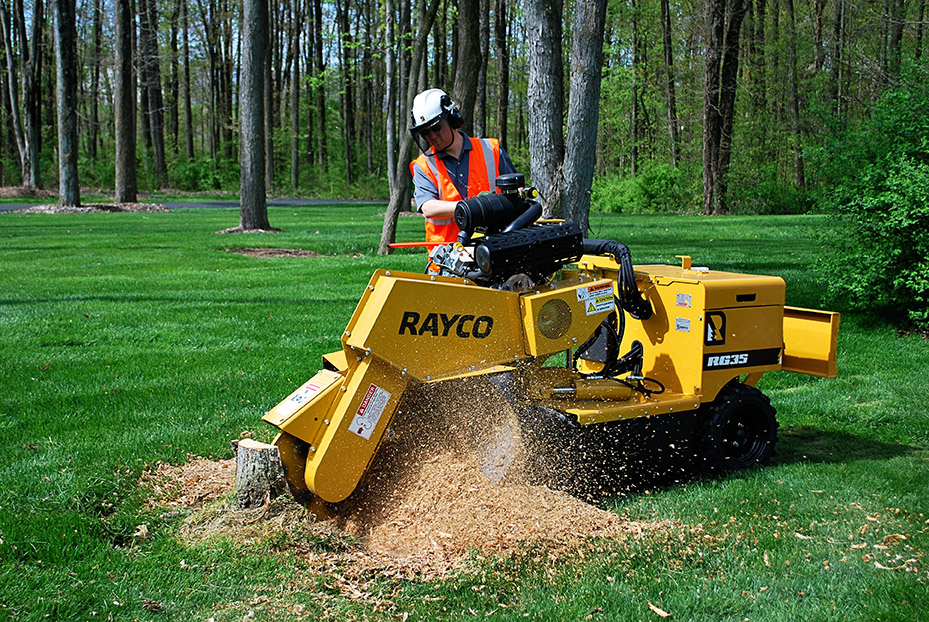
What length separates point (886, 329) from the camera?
359 inches

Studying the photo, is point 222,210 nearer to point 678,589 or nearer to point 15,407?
point 15,407

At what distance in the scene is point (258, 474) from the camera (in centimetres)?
407

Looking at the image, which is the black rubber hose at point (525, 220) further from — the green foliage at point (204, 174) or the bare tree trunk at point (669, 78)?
the green foliage at point (204, 174)

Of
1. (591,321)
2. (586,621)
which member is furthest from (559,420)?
(586,621)

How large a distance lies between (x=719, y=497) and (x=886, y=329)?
5429 millimetres

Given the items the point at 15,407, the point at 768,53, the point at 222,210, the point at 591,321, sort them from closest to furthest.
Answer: the point at 591,321, the point at 15,407, the point at 222,210, the point at 768,53

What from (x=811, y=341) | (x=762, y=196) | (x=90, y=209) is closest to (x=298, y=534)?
(x=811, y=341)

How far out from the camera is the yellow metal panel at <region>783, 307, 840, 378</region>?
17.7 feet

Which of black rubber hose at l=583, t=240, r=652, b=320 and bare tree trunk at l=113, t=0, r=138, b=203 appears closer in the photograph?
black rubber hose at l=583, t=240, r=652, b=320

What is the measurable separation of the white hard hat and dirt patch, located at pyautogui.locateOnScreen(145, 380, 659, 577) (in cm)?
151

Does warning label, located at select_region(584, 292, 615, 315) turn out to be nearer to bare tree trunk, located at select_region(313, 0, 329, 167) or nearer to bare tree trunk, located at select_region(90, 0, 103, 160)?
bare tree trunk, located at select_region(90, 0, 103, 160)

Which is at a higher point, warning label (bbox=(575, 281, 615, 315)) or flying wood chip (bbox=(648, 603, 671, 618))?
warning label (bbox=(575, 281, 615, 315))

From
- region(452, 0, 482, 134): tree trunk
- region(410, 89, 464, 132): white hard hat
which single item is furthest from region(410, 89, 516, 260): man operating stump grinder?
region(452, 0, 482, 134): tree trunk

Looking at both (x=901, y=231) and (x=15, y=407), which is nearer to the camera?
(x=15, y=407)
